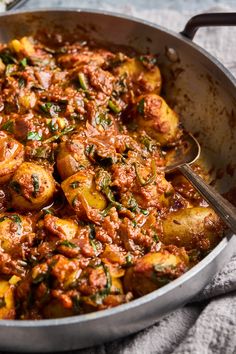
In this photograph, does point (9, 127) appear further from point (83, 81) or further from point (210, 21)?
point (210, 21)

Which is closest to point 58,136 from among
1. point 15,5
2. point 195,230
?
point 195,230

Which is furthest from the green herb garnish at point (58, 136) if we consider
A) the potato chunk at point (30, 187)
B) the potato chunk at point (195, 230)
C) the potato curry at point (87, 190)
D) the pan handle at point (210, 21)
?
the pan handle at point (210, 21)

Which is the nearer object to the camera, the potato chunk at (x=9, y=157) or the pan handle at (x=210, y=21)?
the potato chunk at (x=9, y=157)

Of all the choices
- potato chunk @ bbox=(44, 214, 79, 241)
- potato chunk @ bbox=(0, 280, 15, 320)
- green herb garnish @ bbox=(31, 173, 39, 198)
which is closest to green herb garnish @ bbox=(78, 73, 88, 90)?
green herb garnish @ bbox=(31, 173, 39, 198)

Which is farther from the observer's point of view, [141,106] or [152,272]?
[141,106]

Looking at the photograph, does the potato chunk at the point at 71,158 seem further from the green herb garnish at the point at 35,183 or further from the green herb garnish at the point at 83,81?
A: the green herb garnish at the point at 83,81

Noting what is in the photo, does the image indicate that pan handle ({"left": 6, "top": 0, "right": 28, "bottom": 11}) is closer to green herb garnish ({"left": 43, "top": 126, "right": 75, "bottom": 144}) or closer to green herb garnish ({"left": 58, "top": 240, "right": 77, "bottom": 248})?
green herb garnish ({"left": 43, "top": 126, "right": 75, "bottom": 144})
